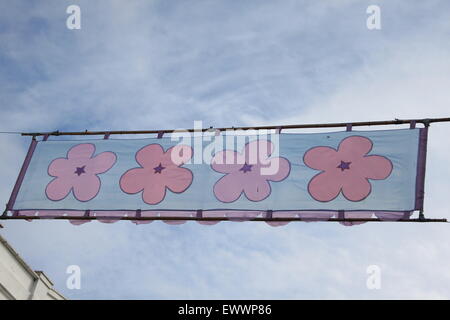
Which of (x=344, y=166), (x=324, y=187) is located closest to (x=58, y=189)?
(x=324, y=187)

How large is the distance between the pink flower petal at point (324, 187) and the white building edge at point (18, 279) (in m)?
7.73

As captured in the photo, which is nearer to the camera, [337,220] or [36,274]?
[337,220]

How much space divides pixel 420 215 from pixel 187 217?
129 inches

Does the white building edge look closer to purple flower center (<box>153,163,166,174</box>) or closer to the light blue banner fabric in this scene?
the light blue banner fabric

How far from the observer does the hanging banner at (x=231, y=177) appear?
23.5ft

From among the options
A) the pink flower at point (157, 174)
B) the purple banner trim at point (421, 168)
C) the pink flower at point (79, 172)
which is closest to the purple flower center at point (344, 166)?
the purple banner trim at point (421, 168)

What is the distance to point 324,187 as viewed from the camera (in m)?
7.33

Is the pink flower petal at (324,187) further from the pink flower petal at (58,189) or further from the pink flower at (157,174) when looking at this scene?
the pink flower petal at (58,189)

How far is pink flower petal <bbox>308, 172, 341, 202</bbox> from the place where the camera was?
7223 mm

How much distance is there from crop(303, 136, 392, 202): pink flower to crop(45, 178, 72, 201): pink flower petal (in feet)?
12.7

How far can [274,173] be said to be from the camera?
25.0 feet
